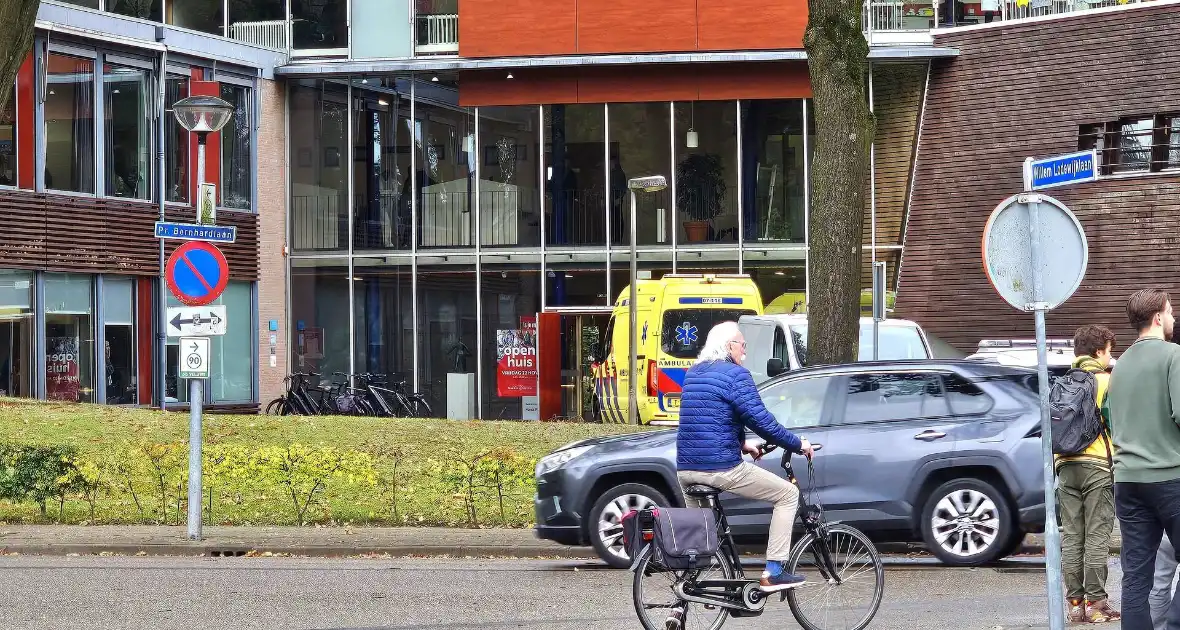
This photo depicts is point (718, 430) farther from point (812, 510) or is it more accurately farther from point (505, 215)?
point (505, 215)

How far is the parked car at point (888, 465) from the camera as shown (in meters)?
11.9

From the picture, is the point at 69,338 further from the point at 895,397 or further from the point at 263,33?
the point at 895,397

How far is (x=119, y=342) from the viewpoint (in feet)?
95.7

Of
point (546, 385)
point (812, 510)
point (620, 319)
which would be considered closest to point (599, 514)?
point (812, 510)

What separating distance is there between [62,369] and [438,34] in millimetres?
10180

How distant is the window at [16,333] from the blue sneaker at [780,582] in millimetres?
21135

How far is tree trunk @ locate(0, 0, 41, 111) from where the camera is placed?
15500 mm

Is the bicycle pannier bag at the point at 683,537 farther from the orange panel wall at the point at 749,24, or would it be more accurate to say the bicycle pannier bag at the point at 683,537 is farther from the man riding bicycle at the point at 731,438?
the orange panel wall at the point at 749,24

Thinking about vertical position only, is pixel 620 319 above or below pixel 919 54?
below

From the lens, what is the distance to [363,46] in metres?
32.7

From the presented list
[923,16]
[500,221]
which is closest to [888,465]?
[923,16]

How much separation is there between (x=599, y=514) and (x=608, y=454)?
18.5 inches

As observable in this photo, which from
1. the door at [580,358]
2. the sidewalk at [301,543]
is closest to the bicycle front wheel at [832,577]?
the sidewalk at [301,543]

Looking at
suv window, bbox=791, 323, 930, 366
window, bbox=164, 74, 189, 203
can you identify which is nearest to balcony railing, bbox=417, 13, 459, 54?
window, bbox=164, 74, 189, 203
